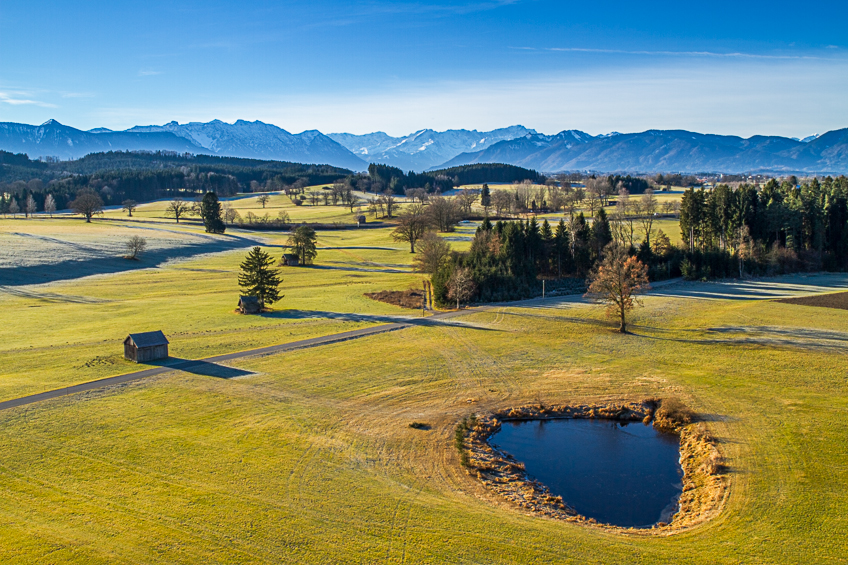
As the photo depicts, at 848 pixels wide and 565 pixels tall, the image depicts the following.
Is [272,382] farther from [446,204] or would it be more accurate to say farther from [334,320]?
[446,204]

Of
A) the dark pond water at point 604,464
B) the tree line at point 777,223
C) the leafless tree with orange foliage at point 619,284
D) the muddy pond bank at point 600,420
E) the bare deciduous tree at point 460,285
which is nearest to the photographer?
the muddy pond bank at point 600,420

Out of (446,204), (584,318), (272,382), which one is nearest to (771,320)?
(584,318)

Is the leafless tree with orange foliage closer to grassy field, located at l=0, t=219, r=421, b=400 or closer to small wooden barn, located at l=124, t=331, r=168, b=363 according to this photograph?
grassy field, located at l=0, t=219, r=421, b=400

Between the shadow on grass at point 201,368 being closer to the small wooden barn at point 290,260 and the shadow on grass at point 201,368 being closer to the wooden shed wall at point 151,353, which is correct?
the wooden shed wall at point 151,353

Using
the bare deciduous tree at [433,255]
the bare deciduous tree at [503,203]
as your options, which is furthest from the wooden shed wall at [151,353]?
the bare deciduous tree at [503,203]

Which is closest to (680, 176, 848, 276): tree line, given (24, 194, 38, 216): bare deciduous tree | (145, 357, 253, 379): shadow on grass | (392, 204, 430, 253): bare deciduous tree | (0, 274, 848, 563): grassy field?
(392, 204, 430, 253): bare deciduous tree

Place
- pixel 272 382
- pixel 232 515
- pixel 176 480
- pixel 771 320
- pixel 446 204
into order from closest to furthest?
pixel 232 515 < pixel 176 480 < pixel 272 382 < pixel 771 320 < pixel 446 204
